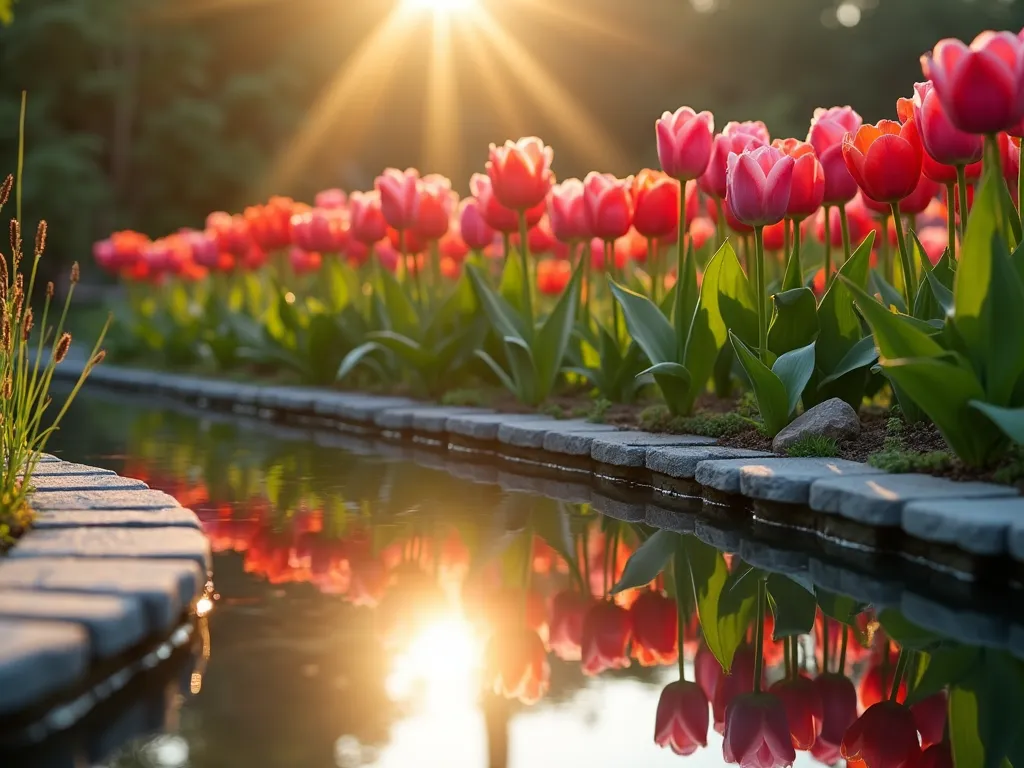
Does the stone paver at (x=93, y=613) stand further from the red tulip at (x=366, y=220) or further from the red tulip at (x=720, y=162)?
the red tulip at (x=366, y=220)

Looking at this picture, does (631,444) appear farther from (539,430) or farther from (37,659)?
(37,659)

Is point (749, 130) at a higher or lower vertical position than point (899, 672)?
higher

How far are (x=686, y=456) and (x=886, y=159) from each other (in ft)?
4.20

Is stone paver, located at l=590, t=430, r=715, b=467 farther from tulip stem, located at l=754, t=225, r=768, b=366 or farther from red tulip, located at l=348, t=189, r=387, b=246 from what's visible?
red tulip, located at l=348, t=189, r=387, b=246

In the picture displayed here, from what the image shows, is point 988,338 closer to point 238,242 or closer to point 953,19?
point 238,242

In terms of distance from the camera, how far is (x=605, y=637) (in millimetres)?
3258

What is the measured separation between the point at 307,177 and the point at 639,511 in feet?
70.0

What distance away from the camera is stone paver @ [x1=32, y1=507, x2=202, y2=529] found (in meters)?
3.66

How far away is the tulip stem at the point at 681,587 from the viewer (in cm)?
305

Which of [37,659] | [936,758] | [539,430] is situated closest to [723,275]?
[539,430]

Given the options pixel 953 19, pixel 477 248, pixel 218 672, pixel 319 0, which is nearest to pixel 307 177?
pixel 319 0

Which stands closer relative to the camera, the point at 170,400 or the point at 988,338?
the point at 988,338

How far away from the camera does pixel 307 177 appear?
83.0 feet

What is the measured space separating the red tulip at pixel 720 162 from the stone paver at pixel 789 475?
4.63ft
